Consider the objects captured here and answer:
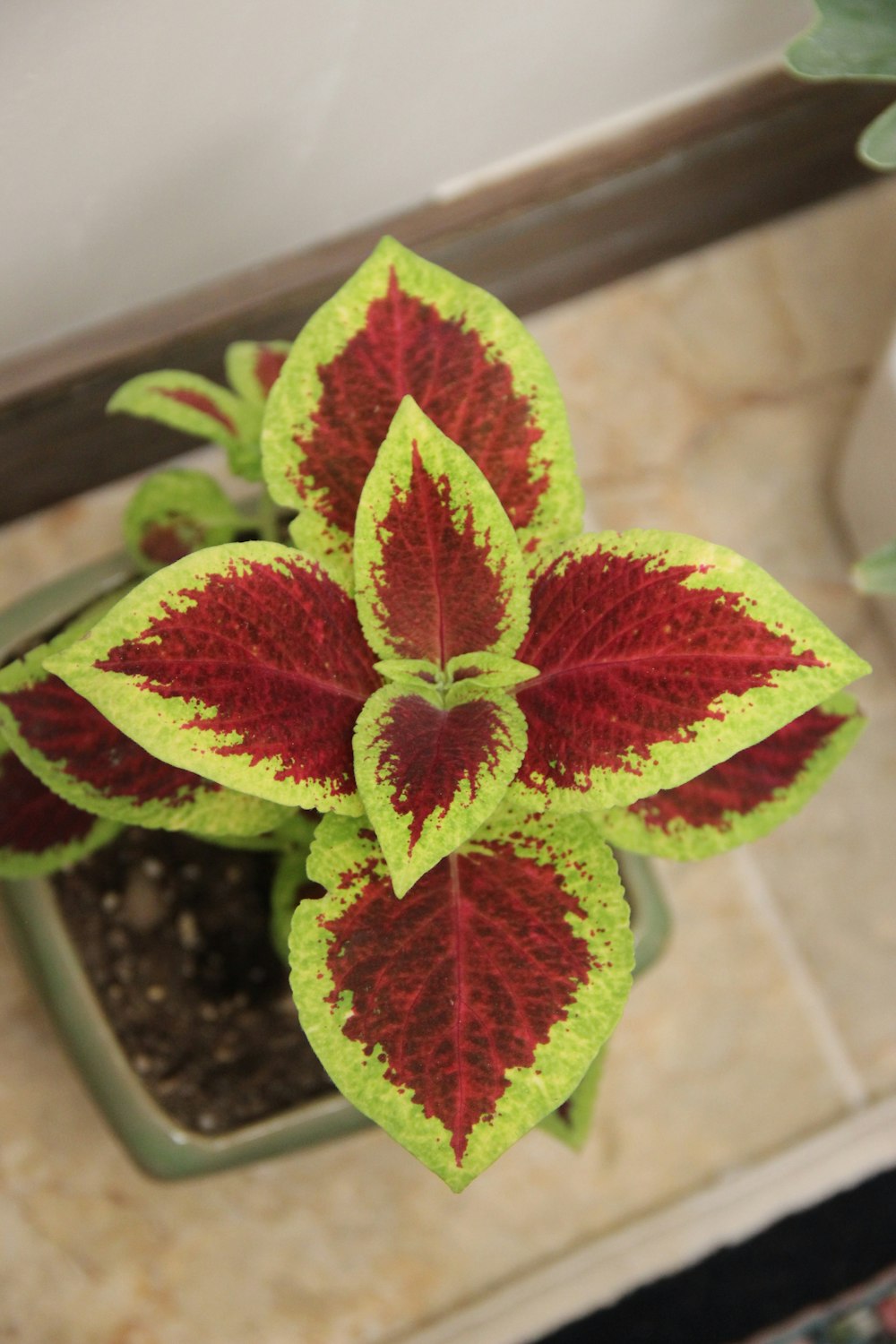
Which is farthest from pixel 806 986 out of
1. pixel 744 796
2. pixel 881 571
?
pixel 744 796

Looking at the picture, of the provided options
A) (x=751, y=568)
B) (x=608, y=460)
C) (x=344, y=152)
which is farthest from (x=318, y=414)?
(x=608, y=460)

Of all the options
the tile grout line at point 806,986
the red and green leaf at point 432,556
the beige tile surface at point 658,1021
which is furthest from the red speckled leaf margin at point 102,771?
the tile grout line at point 806,986

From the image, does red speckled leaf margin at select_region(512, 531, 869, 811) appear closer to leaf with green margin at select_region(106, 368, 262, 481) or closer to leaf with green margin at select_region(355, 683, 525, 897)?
leaf with green margin at select_region(355, 683, 525, 897)

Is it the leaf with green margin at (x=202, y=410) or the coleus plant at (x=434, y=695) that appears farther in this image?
the leaf with green margin at (x=202, y=410)

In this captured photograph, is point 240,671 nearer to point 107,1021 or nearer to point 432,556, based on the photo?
point 432,556

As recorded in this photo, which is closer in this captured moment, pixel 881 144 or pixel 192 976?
pixel 881 144

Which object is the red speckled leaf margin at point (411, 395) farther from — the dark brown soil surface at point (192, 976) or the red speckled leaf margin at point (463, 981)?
the dark brown soil surface at point (192, 976)
